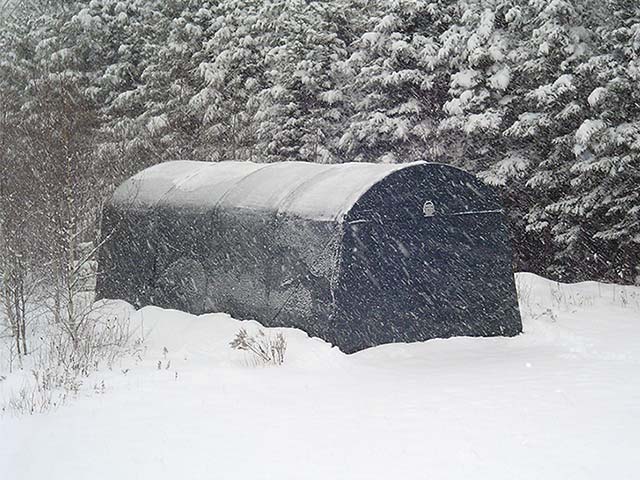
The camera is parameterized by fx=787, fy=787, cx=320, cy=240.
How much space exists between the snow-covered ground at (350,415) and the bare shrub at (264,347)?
0.41 ft

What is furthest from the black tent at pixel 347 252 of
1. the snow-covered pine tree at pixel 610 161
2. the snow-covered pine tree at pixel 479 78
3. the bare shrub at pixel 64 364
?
the snow-covered pine tree at pixel 479 78

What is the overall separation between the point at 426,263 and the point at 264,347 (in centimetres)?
250

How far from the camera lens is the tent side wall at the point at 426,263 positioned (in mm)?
9633

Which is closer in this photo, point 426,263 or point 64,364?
point 64,364

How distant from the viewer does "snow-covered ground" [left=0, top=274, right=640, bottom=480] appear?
5.78 meters

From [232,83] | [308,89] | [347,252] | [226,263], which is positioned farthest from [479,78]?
[347,252]

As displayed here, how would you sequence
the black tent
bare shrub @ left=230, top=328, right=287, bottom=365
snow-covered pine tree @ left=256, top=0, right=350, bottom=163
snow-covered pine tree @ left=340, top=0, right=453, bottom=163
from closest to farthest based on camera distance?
bare shrub @ left=230, top=328, right=287, bottom=365 → the black tent → snow-covered pine tree @ left=340, top=0, right=453, bottom=163 → snow-covered pine tree @ left=256, top=0, right=350, bottom=163

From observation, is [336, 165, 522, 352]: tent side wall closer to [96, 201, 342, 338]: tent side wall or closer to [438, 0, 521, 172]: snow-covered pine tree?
[96, 201, 342, 338]: tent side wall

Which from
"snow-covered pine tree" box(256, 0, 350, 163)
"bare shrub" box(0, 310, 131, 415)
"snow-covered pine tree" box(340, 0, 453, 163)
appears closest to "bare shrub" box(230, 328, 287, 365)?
"bare shrub" box(0, 310, 131, 415)

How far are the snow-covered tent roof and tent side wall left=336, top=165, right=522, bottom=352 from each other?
33 cm

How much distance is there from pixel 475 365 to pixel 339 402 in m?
2.33

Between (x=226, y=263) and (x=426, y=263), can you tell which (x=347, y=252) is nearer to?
(x=426, y=263)

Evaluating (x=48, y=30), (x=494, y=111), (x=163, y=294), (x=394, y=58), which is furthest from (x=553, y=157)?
(x=48, y=30)

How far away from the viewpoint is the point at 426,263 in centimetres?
1026
